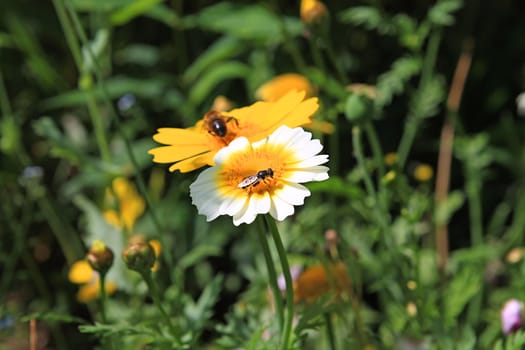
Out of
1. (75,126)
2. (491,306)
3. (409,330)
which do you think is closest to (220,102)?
(409,330)

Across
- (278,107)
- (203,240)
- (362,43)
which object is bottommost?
(278,107)

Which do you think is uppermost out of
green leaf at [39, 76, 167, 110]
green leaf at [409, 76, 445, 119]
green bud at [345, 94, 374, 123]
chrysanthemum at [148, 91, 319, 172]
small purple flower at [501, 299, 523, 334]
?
green leaf at [39, 76, 167, 110]

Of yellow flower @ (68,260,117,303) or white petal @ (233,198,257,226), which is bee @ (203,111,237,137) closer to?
white petal @ (233,198,257,226)

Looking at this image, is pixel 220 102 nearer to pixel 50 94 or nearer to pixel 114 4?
Answer: pixel 114 4

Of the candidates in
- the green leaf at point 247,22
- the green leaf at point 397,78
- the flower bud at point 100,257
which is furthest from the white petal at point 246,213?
the green leaf at point 247,22

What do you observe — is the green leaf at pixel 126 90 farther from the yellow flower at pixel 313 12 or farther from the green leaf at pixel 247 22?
the yellow flower at pixel 313 12

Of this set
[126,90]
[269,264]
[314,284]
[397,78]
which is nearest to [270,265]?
[269,264]

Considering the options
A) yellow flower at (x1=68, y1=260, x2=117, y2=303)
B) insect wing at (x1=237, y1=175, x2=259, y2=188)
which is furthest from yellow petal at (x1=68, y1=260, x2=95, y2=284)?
insect wing at (x1=237, y1=175, x2=259, y2=188)
